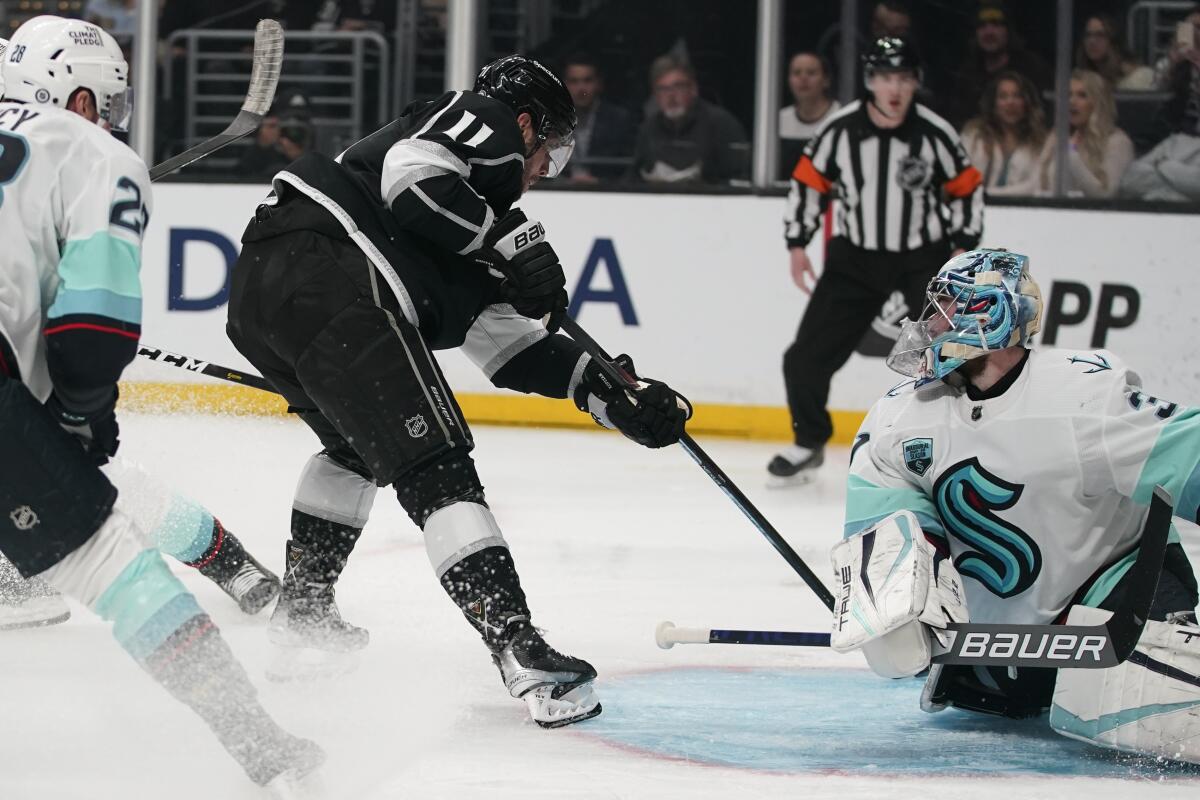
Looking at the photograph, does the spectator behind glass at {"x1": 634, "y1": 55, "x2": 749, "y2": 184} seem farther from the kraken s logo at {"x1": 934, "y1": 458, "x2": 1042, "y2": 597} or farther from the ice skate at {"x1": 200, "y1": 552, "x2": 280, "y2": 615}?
the kraken s logo at {"x1": 934, "y1": 458, "x2": 1042, "y2": 597}

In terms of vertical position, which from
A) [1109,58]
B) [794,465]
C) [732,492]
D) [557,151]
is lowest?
[794,465]

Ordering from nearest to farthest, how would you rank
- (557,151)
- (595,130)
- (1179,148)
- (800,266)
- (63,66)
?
(63,66)
(557,151)
(800,266)
(1179,148)
(595,130)

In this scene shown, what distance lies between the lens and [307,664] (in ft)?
9.46

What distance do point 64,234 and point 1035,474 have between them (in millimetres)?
1342

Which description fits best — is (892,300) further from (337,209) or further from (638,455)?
(337,209)

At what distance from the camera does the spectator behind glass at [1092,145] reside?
19.6ft

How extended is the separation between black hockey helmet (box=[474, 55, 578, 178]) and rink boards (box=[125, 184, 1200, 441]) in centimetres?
329

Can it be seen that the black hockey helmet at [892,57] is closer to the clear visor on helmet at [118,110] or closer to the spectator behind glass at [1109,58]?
the spectator behind glass at [1109,58]

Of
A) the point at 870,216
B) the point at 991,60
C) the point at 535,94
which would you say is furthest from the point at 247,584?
the point at 991,60

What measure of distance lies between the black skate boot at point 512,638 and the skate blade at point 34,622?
1.00 m

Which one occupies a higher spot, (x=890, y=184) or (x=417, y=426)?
(x=890, y=184)

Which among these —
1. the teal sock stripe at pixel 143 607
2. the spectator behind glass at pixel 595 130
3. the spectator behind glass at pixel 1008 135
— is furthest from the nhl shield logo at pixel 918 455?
the spectator behind glass at pixel 595 130

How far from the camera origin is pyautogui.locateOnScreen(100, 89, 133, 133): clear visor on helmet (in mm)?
2436

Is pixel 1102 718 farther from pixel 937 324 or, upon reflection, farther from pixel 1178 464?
pixel 937 324
